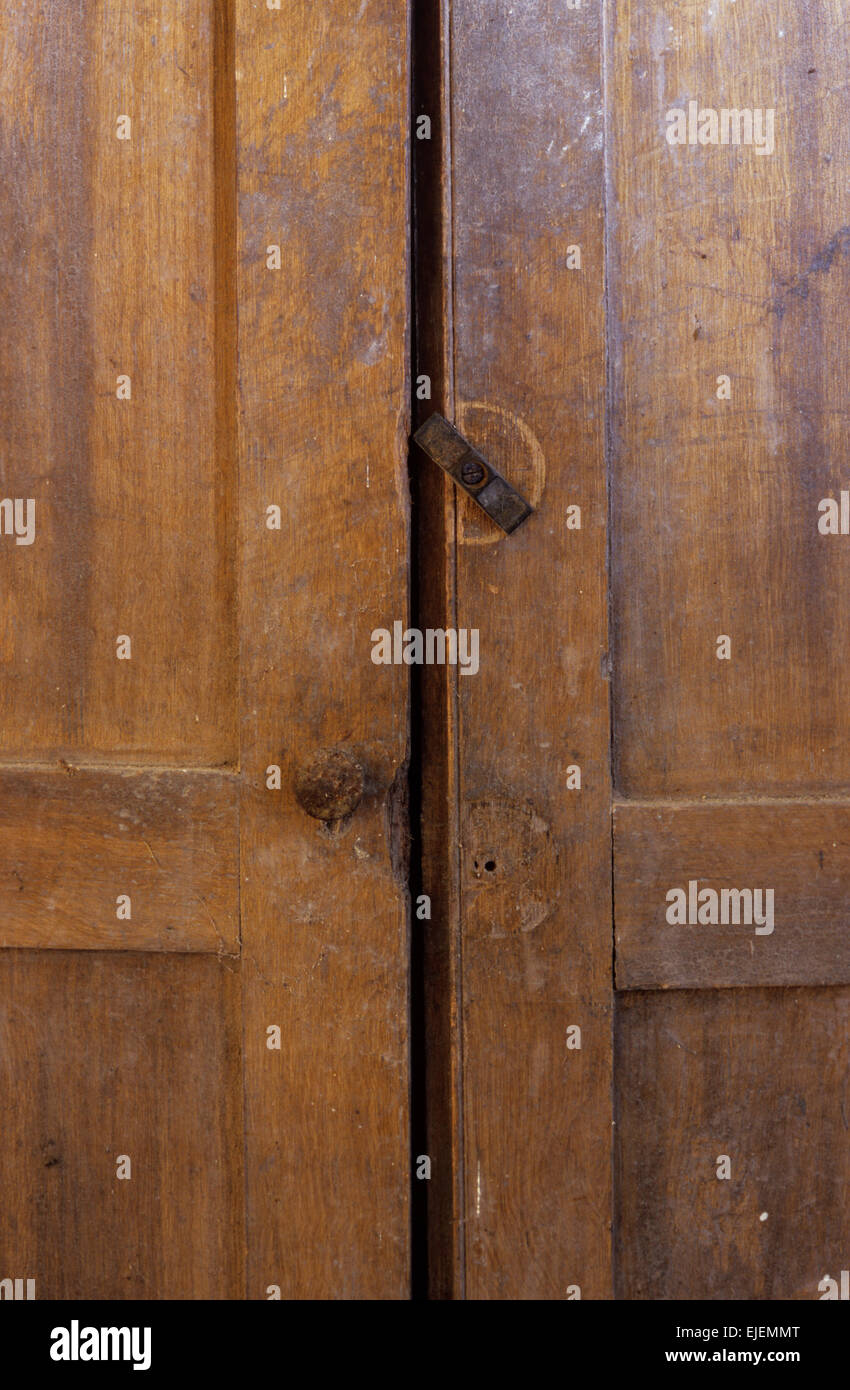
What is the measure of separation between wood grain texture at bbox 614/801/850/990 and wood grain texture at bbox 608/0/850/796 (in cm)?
3

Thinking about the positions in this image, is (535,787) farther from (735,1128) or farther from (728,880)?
(735,1128)

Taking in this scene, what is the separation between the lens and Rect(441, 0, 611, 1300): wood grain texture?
0.65 metres

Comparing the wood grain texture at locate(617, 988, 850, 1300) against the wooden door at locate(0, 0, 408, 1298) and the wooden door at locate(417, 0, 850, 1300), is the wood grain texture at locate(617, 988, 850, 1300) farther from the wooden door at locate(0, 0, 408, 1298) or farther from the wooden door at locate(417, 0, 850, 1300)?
the wooden door at locate(0, 0, 408, 1298)

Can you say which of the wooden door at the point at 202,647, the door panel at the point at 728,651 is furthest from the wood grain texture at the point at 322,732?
the door panel at the point at 728,651

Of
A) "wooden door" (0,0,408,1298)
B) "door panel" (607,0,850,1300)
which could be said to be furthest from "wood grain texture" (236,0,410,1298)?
"door panel" (607,0,850,1300)

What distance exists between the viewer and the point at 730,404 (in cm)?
67

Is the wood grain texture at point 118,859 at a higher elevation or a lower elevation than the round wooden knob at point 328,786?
lower

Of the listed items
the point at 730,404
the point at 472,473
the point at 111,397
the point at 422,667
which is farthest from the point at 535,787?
the point at 111,397

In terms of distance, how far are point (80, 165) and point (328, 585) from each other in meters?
0.41

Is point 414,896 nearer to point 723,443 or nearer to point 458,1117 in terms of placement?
point 458,1117

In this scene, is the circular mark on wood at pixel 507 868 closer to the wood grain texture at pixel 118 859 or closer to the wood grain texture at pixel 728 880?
the wood grain texture at pixel 728 880

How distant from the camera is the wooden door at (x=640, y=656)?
65cm

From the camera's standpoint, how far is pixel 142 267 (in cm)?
68

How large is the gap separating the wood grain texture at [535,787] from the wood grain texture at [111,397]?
217 mm
